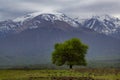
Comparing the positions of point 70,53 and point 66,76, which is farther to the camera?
point 70,53

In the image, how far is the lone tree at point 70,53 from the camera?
97.4 m

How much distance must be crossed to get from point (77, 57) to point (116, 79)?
5380 cm

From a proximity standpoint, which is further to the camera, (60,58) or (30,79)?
(60,58)

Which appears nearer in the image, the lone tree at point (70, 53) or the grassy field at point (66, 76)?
the grassy field at point (66, 76)

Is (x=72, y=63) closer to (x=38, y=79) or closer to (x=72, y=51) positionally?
(x=72, y=51)

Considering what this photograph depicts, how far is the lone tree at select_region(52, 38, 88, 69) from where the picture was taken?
97356 mm

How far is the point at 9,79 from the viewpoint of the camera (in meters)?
46.6

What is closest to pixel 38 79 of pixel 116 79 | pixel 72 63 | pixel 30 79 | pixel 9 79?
pixel 30 79

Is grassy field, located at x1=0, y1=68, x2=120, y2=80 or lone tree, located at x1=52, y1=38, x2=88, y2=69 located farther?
lone tree, located at x1=52, y1=38, x2=88, y2=69

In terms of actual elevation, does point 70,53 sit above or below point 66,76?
above

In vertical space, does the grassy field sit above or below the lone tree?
below

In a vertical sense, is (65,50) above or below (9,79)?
above

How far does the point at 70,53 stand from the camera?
97.2 metres

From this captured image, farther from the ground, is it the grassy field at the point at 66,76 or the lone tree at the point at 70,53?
the lone tree at the point at 70,53
